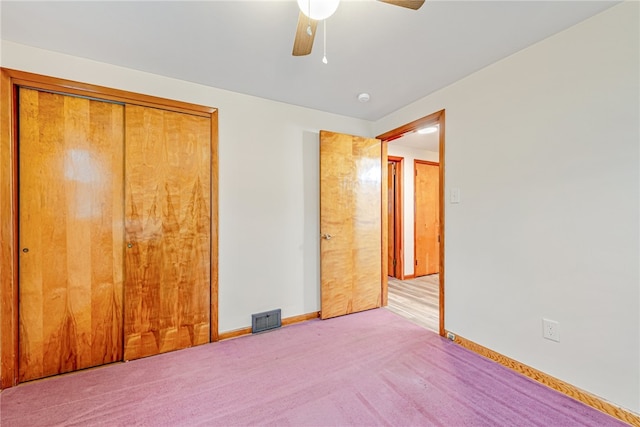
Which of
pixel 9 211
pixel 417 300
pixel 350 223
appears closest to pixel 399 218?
pixel 417 300

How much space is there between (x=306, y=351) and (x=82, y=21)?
2724mm

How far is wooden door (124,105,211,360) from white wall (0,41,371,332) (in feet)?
0.57

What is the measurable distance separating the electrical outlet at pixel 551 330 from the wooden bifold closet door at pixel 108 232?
2.59 metres

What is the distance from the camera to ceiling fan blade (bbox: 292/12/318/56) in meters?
1.22

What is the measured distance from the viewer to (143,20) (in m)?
1.53

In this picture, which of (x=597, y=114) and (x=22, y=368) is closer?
(x=597, y=114)

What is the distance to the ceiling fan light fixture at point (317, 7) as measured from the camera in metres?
1.10

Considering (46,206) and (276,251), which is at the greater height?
(46,206)

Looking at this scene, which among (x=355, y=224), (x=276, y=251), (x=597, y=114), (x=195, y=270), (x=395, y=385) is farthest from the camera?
(x=355, y=224)

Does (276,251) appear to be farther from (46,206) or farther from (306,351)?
(46,206)

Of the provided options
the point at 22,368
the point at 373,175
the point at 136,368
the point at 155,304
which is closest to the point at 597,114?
the point at 373,175

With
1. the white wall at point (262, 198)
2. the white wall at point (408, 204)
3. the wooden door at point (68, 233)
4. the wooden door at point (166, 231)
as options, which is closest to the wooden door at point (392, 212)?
the white wall at point (408, 204)

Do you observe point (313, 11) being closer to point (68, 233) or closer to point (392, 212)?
point (68, 233)

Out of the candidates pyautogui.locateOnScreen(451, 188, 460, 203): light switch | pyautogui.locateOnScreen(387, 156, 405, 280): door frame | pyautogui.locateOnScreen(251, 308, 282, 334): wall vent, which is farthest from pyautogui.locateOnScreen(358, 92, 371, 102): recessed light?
pyautogui.locateOnScreen(251, 308, 282, 334): wall vent
